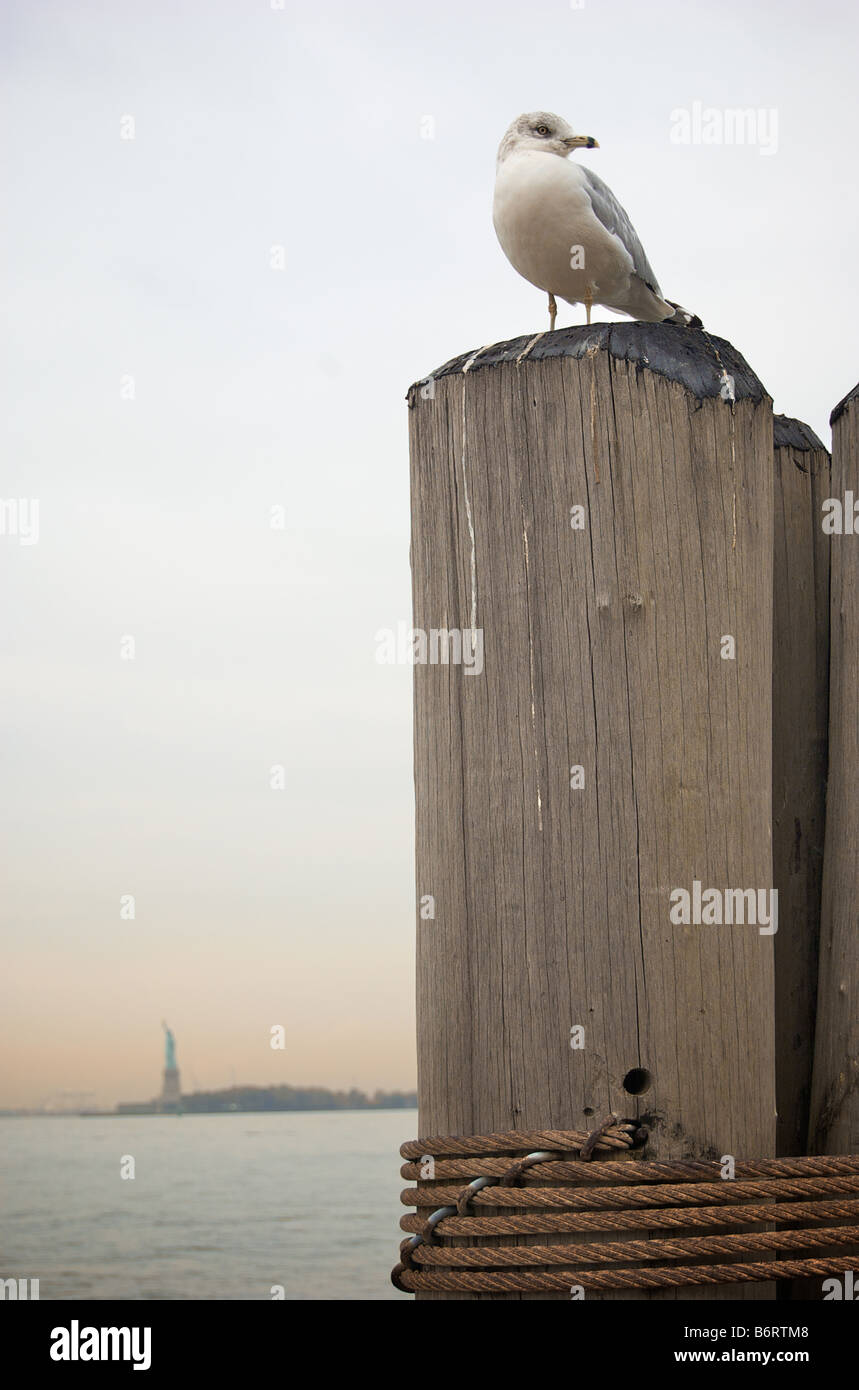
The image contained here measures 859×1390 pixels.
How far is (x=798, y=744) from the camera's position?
112 inches

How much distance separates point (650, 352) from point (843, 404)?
530 mm

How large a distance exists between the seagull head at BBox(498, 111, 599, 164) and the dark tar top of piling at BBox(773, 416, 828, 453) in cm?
160

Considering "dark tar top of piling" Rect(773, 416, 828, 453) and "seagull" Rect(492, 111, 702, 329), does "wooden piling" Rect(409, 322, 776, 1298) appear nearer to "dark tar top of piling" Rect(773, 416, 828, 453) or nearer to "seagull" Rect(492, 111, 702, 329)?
"dark tar top of piling" Rect(773, 416, 828, 453)

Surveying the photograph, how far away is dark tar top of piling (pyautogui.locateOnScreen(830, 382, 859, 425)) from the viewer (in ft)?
9.02

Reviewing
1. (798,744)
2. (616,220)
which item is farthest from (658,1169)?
(616,220)

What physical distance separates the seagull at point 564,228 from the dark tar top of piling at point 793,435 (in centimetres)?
88

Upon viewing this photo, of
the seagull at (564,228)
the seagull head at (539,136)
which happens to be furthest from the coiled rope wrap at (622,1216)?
the seagull head at (539,136)

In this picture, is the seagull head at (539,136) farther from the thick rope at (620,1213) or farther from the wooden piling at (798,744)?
the thick rope at (620,1213)

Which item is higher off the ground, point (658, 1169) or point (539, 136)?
point (539, 136)

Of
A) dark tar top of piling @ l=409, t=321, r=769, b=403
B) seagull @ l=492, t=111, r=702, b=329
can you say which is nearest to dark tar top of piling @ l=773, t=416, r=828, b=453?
dark tar top of piling @ l=409, t=321, r=769, b=403

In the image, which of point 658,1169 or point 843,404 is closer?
point 658,1169

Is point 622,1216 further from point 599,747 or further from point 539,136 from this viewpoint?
point 539,136
